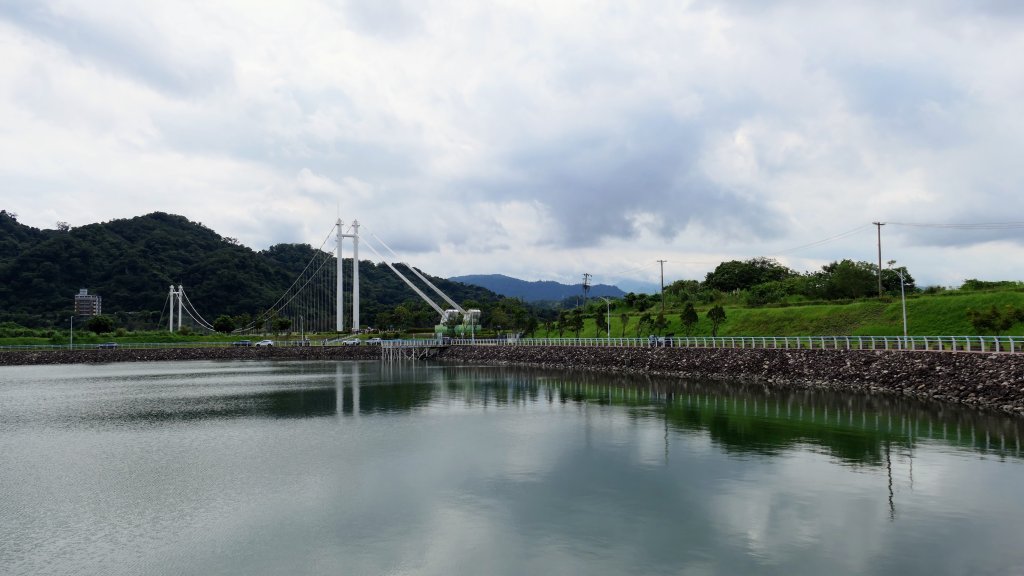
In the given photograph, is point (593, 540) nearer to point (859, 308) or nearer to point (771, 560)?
point (771, 560)

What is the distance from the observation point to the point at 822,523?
1527cm

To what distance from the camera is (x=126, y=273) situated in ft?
500

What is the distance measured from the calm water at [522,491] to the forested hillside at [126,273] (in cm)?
12344

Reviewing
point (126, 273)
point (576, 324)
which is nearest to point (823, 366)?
point (576, 324)

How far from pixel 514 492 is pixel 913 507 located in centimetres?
1039

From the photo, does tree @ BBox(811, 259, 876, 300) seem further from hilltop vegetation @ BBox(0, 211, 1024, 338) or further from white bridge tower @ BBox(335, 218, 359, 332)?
white bridge tower @ BBox(335, 218, 359, 332)

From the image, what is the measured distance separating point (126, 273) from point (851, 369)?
6241 inches

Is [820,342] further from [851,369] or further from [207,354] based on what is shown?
[207,354]

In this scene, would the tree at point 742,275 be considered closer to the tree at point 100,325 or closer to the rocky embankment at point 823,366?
the rocky embankment at point 823,366

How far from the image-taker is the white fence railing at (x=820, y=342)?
123 feet

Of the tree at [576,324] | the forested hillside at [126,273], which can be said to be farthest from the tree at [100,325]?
the tree at [576,324]

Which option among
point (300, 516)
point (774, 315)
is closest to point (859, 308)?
point (774, 315)

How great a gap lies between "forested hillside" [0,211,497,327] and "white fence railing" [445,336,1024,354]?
264 feet

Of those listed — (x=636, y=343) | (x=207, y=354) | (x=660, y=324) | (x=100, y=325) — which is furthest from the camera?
(x=100, y=325)
